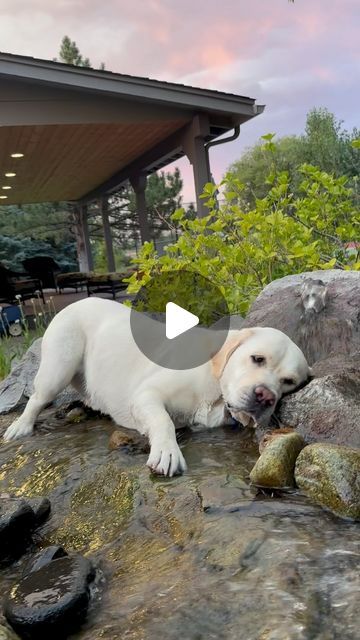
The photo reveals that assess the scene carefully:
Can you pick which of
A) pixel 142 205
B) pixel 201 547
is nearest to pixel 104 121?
pixel 142 205

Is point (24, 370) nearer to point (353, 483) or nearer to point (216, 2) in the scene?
point (353, 483)

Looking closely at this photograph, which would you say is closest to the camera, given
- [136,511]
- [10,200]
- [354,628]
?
[354,628]

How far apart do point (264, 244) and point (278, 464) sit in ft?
8.44

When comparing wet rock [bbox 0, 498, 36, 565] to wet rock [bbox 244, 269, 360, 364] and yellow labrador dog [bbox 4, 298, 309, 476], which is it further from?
wet rock [bbox 244, 269, 360, 364]

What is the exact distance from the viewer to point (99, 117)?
31.6ft

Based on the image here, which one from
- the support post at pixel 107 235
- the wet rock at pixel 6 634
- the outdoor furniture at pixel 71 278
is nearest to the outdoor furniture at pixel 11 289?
the outdoor furniture at pixel 71 278

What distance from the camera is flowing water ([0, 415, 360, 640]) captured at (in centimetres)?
145

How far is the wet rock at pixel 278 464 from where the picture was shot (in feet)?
7.17

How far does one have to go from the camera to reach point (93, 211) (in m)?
26.7

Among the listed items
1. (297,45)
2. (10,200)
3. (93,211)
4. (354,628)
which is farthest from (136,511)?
(297,45)

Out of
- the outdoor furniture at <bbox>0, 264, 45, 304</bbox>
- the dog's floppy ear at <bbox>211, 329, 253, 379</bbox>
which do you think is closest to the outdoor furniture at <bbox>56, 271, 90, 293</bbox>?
the outdoor furniture at <bbox>0, 264, 45, 304</bbox>

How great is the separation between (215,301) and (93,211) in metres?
22.8

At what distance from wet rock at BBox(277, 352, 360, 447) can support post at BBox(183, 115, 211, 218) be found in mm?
7916

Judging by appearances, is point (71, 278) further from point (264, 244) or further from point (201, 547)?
point (201, 547)
